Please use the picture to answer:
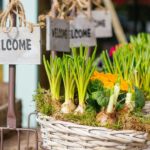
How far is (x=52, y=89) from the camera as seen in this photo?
76.5 inches

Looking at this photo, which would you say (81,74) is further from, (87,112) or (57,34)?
(57,34)

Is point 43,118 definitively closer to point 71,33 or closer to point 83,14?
point 71,33

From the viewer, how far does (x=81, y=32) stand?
266 cm

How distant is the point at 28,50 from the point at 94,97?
0.34 meters

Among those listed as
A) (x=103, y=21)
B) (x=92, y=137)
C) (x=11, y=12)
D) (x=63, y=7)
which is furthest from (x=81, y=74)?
(x=103, y=21)

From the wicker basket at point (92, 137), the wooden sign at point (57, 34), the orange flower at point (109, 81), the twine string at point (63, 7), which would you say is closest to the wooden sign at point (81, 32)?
A: the twine string at point (63, 7)

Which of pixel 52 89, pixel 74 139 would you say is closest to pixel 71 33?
pixel 52 89

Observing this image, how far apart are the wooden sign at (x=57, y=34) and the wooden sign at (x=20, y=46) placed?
0.90 feet

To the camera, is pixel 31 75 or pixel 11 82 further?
pixel 31 75

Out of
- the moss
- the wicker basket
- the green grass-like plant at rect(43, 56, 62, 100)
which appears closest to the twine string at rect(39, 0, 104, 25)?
the green grass-like plant at rect(43, 56, 62, 100)

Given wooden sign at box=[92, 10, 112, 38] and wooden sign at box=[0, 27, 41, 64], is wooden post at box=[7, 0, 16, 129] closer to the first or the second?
wooden sign at box=[0, 27, 41, 64]

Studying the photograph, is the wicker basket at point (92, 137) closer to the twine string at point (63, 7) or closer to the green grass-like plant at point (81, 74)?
the green grass-like plant at point (81, 74)

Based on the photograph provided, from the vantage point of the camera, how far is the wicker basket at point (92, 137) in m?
1.71

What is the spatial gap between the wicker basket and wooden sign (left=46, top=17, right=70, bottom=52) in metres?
0.54
